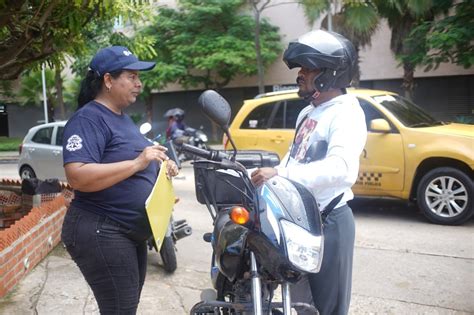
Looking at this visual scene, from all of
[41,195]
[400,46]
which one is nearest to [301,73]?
[41,195]

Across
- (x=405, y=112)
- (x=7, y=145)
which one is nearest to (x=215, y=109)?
(x=405, y=112)

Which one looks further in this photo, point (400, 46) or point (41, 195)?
point (400, 46)

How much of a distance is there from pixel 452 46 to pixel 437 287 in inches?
301

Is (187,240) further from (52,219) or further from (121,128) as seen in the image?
(121,128)

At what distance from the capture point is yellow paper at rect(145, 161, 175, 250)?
2447mm

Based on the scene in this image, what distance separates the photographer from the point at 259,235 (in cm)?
221

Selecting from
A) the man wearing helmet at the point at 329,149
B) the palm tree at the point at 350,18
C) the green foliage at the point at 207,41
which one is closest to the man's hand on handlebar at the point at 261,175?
the man wearing helmet at the point at 329,149

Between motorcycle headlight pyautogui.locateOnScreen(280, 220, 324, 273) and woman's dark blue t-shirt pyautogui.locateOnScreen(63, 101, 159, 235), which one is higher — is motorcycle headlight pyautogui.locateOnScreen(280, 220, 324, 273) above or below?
below

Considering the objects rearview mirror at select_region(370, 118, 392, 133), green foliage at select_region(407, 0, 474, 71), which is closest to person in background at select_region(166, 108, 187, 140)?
green foliage at select_region(407, 0, 474, 71)

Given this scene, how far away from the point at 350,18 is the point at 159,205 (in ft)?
42.1

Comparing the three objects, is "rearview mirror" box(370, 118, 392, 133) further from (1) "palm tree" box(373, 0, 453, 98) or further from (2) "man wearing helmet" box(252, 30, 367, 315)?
(1) "palm tree" box(373, 0, 453, 98)

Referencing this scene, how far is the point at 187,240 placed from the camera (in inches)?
258

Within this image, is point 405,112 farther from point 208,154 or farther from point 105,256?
point 105,256

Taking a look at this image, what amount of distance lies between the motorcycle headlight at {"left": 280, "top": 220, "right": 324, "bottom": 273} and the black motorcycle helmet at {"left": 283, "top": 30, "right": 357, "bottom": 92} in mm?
813
